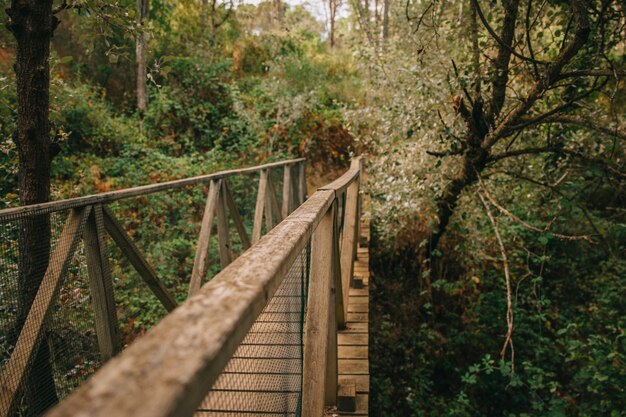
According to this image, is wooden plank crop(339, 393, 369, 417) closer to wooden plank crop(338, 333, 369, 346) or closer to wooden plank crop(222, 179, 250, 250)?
wooden plank crop(338, 333, 369, 346)

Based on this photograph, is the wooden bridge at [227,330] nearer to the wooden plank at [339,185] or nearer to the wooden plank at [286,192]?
the wooden plank at [339,185]

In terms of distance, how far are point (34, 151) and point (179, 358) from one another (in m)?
2.71

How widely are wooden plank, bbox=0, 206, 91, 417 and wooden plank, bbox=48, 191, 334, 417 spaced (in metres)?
1.84

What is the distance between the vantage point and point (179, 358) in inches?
17.2

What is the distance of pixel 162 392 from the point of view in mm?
389

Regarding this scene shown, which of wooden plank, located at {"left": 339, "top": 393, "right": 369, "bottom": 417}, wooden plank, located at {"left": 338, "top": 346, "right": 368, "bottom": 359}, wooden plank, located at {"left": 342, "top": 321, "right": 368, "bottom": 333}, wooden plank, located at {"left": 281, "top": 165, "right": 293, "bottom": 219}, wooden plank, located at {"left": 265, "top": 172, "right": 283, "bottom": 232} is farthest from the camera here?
wooden plank, located at {"left": 281, "top": 165, "right": 293, "bottom": 219}

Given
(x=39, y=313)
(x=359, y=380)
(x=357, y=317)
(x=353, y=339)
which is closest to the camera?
(x=39, y=313)

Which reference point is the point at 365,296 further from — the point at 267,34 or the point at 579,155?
the point at 267,34

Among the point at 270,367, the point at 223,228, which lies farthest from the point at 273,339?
the point at 223,228

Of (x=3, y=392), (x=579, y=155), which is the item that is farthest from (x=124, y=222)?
(x=579, y=155)

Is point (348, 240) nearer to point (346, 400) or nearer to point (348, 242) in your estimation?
point (348, 242)

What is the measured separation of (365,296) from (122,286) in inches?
87.7

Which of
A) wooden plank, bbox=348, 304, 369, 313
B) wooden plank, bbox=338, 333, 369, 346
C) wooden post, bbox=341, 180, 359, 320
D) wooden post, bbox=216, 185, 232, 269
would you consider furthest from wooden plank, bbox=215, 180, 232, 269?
wooden plank, bbox=338, 333, 369, 346

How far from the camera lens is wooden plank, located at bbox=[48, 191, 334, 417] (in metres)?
0.37
